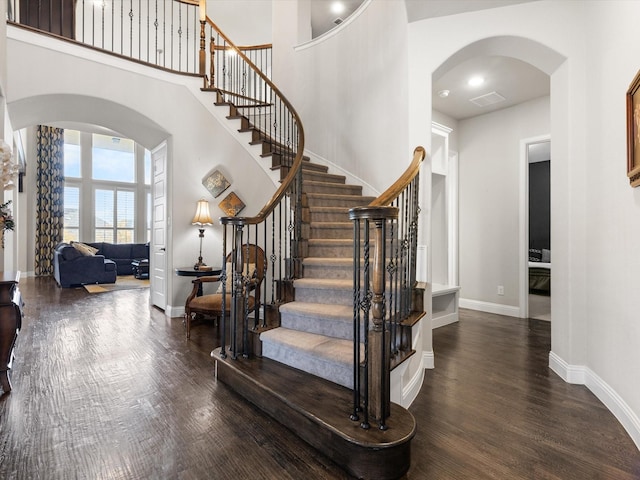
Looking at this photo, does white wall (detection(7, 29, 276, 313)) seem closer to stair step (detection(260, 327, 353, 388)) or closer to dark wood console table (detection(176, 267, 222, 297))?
dark wood console table (detection(176, 267, 222, 297))

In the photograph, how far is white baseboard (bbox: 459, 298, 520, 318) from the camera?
194 inches

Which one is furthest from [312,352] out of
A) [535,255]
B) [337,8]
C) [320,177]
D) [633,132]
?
[535,255]

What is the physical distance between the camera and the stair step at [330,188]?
3967mm

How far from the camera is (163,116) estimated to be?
452cm

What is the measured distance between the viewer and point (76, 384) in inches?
99.1

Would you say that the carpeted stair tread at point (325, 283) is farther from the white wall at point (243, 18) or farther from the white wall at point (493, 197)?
the white wall at point (243, 18)

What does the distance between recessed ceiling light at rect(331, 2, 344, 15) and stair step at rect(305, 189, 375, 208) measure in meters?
4.35

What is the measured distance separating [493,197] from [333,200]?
2733 millimetres

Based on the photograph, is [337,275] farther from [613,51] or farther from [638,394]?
[613,51]

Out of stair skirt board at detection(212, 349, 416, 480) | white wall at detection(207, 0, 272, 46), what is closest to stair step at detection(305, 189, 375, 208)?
stair skirt board at detection(212, 349, 416, 480)

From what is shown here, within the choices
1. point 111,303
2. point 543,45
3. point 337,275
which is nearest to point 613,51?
point 543,45

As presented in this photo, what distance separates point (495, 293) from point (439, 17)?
3.81m

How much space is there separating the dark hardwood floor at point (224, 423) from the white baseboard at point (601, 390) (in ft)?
0.16

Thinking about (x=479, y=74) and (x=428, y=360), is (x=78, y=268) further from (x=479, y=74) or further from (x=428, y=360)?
(x=479, y=74)
